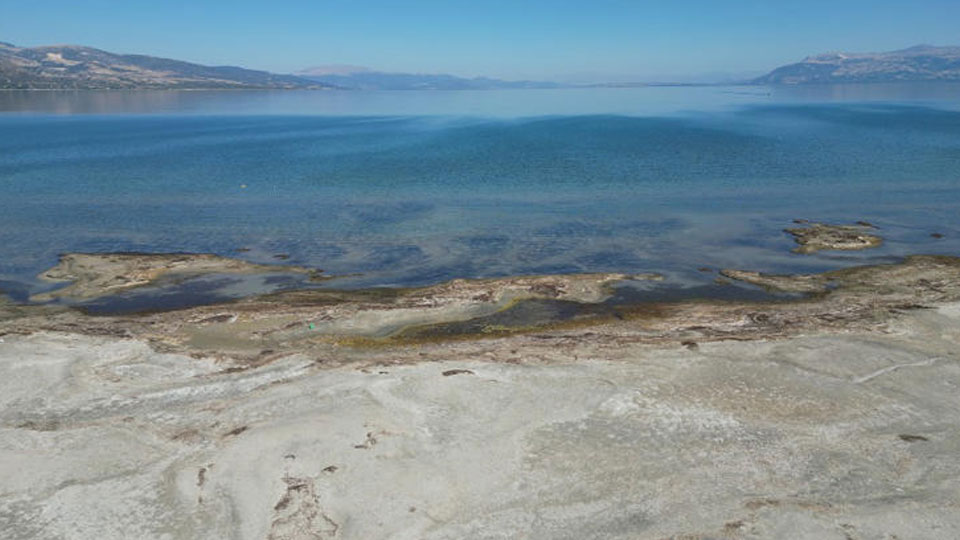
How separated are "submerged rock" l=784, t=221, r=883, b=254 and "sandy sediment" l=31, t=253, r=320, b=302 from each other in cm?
2838

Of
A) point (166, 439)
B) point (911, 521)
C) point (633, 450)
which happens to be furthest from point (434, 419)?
point (911, 521)

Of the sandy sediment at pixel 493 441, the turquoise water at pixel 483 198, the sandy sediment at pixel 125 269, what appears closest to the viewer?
the sandy sediment at pixel 493 441

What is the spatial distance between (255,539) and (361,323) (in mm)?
13451

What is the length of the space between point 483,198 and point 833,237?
25.5 meters

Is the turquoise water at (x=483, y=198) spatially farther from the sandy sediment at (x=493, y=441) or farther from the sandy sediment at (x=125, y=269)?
the sandy sediment at (x=493, y=441)

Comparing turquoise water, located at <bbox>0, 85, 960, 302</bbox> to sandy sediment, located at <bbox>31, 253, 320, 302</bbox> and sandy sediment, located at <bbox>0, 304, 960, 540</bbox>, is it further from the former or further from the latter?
sandy sediment, located at <bbox>0, 304, 960, 540</bbox>

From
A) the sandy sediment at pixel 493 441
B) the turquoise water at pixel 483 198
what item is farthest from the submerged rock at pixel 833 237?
the sandy sediment at pixel 493 441

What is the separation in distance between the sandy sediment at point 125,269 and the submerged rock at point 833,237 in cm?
2838

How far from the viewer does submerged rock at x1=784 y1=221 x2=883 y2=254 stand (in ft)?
126

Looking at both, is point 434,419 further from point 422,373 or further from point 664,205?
point 664,205

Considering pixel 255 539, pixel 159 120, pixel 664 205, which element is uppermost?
pixel 159 120

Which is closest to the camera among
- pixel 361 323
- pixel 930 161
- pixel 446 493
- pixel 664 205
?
pixel 446 493

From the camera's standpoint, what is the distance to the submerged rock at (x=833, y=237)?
38.3 meters

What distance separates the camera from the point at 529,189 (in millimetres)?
56938
